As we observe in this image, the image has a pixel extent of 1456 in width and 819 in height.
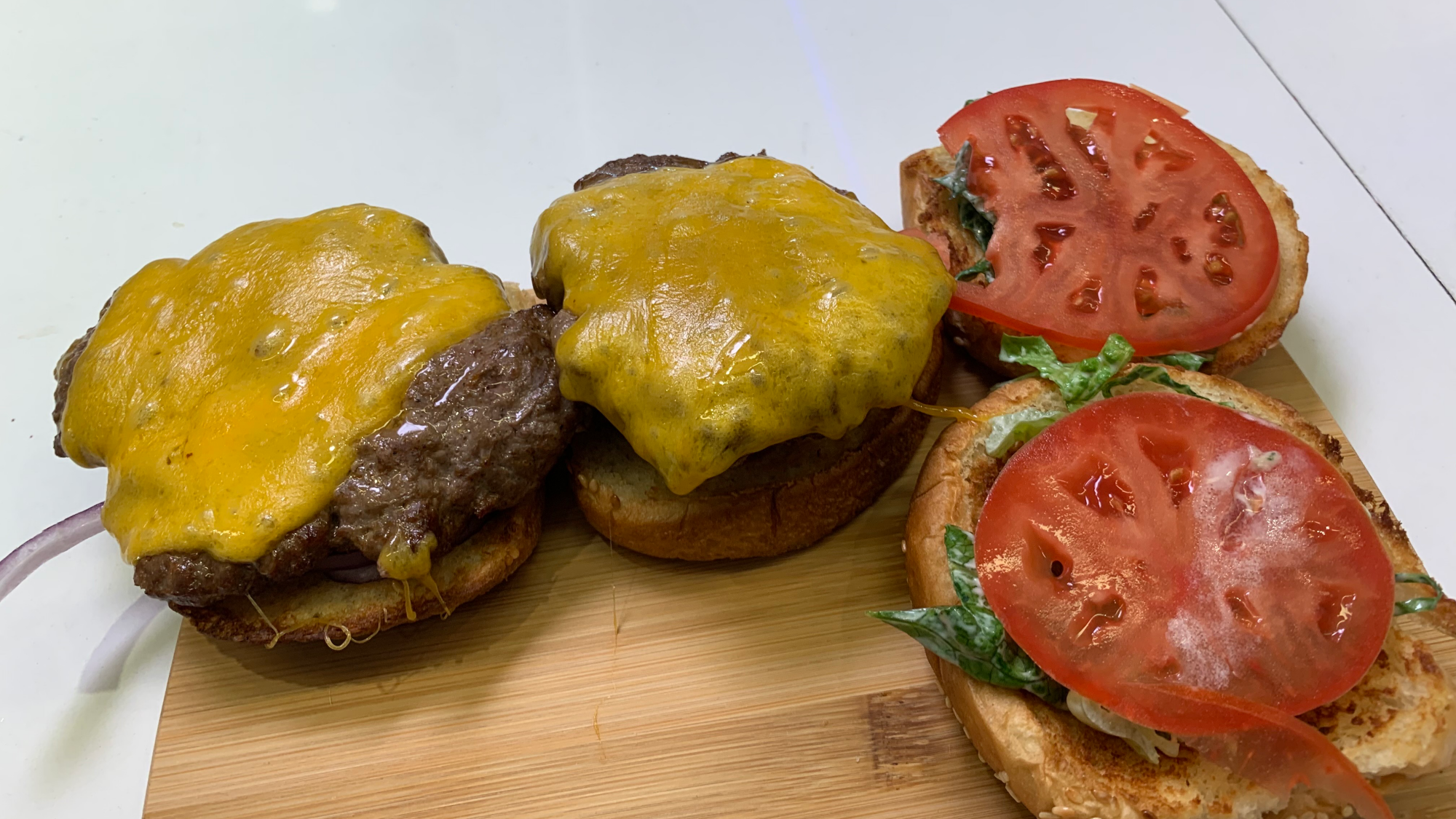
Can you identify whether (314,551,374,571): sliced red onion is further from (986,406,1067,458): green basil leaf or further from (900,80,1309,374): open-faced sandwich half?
(900,80,1309,374): open-faced sandwich half

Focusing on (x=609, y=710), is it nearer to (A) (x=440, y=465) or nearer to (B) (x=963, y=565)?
(A) (x=440, y=465)

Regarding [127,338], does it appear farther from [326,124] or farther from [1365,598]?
[1365,598]

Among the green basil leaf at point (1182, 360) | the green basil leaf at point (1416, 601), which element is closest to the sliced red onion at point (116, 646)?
the green basil leaf at point (1182, 360)

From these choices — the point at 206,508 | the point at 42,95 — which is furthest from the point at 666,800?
the point at 42,95

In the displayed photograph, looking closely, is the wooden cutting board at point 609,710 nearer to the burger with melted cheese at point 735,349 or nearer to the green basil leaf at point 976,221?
the burger with melted cheese at point 735,349

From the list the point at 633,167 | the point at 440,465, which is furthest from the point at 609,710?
the point at 633,167
